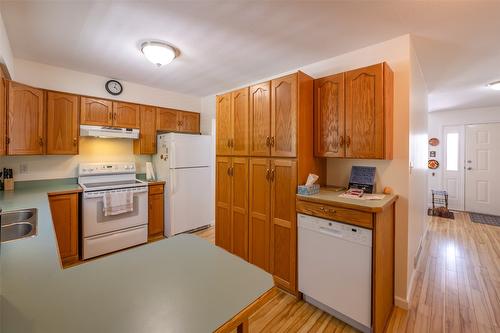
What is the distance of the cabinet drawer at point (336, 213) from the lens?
1707 millimetres

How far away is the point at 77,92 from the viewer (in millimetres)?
3152

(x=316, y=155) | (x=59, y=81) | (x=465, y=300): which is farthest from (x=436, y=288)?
(x=59, y=81)

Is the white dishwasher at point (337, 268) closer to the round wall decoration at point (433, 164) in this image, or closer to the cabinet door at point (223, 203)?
the cabinet door at point (223, 203)

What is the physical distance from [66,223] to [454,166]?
747 centimetres

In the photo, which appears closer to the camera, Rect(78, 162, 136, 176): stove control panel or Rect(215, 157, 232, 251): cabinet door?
Rect(215, 157, 232, 251): cabinet door

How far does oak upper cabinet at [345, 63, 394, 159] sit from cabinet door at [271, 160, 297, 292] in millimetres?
597

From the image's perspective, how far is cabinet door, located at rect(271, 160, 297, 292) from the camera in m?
2.18

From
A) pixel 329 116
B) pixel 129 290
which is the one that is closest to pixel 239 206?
pixel 329 116

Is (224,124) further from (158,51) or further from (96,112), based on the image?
(96,112)

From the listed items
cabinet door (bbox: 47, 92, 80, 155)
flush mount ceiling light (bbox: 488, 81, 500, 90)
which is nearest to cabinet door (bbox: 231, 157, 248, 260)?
cabinet door (bbox: 47, 92, 80, 155)

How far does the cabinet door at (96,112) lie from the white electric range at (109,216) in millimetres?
630

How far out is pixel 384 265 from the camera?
187 cm

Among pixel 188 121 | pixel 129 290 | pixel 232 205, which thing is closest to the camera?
pixel 129 290

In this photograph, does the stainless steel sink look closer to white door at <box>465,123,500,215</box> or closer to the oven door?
the oven door
